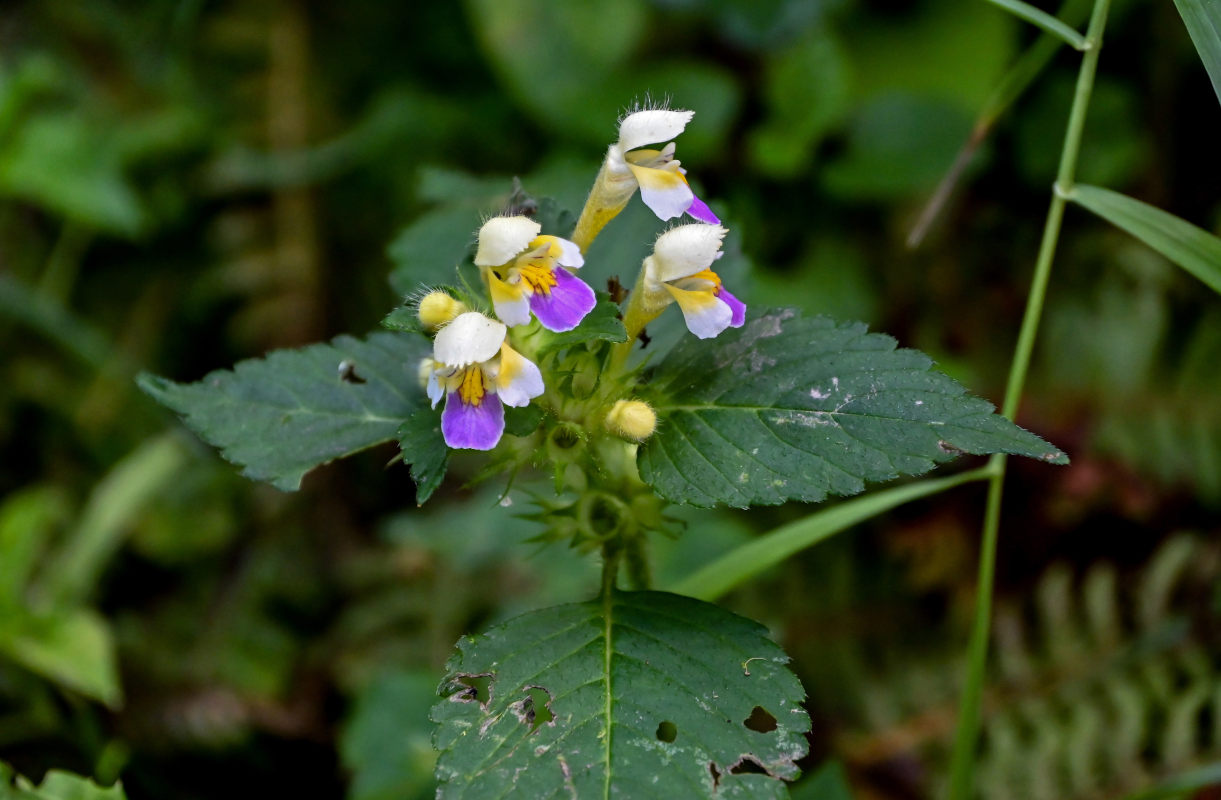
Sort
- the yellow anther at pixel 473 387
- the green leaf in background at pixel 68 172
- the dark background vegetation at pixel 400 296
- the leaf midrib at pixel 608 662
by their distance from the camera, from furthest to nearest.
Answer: the green leaf in background at pixel 68 172
the dark background vegetation at pixel 400 296
the yellow anther at pixel 473 387
the leaf midrib at pixel 608 662

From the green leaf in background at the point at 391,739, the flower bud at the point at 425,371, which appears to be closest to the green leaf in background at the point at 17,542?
the green leaf in background at the point at 391,739

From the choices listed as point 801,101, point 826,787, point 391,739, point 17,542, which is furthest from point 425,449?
point 801,101

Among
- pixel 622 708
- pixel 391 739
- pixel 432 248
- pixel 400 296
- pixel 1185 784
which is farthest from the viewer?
pixel 400 296

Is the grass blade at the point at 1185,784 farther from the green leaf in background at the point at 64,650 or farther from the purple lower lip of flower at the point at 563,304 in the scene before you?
the green leaf in background at the point at 64,650

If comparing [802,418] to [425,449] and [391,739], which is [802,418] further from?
[391,739]

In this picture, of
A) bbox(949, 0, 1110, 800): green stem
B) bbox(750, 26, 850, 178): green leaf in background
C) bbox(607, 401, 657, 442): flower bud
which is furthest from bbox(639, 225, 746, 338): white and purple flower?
bbox(750, 26, 850, 178): green leaf in background

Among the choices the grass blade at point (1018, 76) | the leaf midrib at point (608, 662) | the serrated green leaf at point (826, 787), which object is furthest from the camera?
the serrated green leaf at point (826, 787)

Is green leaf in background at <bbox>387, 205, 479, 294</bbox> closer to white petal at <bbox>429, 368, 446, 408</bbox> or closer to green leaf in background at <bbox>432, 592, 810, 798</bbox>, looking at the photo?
white petal at <bbox>429, 368, 446, 408</bbox>
